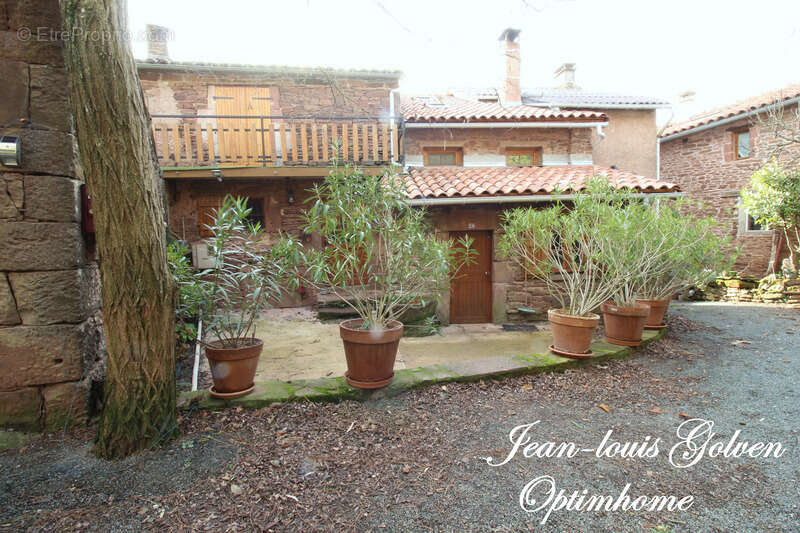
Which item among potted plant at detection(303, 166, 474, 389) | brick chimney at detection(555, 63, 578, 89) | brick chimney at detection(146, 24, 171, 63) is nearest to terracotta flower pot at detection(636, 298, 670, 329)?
potted plant at detection(303, 166, 474, 389)

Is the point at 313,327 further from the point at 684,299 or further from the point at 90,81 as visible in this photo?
the point at 684,299

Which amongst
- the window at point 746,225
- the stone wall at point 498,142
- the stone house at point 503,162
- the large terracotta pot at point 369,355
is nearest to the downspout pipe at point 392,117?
the stone house at point 503,162

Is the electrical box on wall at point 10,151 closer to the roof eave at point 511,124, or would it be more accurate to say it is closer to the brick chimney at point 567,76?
the roof eave at point 511,124

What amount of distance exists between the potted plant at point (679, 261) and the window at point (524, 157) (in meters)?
3.65

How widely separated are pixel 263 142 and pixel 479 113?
4.65 m

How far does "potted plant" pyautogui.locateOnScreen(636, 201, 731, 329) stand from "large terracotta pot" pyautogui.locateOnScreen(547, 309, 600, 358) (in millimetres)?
1434

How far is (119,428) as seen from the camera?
2213mm

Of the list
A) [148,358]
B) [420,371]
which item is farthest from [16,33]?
[420,371]

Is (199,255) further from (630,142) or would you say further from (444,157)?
(630,142)

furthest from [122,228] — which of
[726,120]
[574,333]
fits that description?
[726,120]

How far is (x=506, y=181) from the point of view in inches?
288

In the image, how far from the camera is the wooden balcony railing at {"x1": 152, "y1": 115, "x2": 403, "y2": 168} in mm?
7094

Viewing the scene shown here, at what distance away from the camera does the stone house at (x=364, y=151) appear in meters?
7.10

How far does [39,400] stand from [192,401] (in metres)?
0.87
